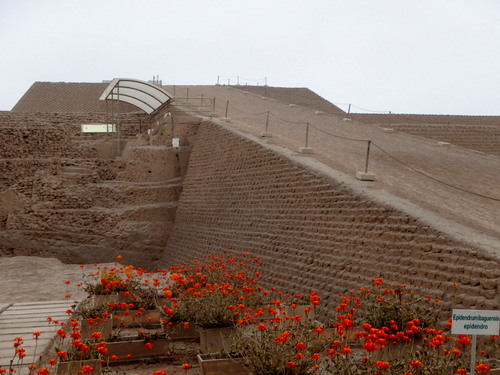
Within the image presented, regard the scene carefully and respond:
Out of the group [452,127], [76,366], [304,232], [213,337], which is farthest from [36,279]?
[452,127]

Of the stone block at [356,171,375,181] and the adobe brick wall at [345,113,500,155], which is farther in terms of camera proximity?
the adobe brick wall at [345,113,500,155]

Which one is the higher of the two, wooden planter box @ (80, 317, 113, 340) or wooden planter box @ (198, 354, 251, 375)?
wooden planter box @ (198, 354, 251, 375)

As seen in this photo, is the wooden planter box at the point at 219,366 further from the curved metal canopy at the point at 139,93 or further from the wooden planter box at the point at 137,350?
the curved metal canopy at the point at 139,93

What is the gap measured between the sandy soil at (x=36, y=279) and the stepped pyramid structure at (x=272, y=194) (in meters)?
0.81

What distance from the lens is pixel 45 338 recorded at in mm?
7820

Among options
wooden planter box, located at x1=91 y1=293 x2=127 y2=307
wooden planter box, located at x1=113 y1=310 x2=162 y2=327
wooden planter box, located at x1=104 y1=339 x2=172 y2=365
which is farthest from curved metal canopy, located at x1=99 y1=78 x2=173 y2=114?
wooden planter box, located at x1=104 y1=339 x2=172 y2=365

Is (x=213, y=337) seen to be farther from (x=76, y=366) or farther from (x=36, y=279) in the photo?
(x=36, y=279)

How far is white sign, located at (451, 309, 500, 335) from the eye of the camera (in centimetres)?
440

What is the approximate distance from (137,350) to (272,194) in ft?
20.4

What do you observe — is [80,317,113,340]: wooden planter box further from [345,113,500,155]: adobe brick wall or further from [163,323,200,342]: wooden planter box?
[345,113,500,155]: adobe brick wall

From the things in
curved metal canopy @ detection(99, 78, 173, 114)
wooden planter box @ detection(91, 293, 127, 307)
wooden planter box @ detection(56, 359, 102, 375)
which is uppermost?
curved metal canopy @ detection(99, 78, 173, 114)

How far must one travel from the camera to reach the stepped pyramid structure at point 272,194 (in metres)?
8.46

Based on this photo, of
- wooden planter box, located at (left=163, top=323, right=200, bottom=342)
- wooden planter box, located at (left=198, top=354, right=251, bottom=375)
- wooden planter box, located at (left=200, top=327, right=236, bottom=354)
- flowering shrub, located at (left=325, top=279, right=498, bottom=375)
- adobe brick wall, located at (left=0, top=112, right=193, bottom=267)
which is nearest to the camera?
flowering shrub, located at (left=325, top=279, right=498, bottom=375)

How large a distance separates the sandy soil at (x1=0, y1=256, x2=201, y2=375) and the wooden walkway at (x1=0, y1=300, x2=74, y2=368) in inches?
77.8
